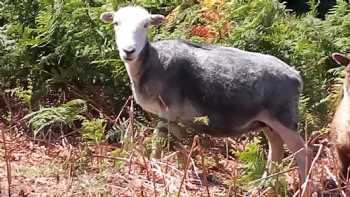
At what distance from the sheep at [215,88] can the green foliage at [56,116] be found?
A: 0.67 metres

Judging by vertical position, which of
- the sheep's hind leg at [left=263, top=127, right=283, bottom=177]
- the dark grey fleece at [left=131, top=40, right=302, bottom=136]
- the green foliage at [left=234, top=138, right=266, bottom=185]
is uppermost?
the dark grey fleece at [left=131, top=40, right=302, bottom=136]

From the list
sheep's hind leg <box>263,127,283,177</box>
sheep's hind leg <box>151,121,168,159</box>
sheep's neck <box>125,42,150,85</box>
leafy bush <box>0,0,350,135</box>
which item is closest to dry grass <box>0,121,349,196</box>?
sheep's hind leg <box>151,121,168,159</box>

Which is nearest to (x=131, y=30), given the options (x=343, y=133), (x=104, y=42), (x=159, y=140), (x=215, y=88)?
(x=215, y=88)

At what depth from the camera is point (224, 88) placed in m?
6.77

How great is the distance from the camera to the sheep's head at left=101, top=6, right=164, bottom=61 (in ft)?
21.9

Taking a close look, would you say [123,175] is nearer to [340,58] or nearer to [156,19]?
[156,19]

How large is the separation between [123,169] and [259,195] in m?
1.21

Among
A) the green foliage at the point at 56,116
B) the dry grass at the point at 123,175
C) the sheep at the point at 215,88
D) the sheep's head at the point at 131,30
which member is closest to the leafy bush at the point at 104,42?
the green foliage at the point at 56,116

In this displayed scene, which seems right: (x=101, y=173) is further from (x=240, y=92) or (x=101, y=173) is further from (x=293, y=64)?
(x=293, y=64)

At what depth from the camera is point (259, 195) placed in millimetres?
5133

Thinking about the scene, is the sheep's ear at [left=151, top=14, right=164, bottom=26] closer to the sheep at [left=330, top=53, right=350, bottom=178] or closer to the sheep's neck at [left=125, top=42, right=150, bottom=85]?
the sheep's neck at [left=125, top=42, right=150, bottom=85]

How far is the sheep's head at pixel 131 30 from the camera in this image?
21.9ft

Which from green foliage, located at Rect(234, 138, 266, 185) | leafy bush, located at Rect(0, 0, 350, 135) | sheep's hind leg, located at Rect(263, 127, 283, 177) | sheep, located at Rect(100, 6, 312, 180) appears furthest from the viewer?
leafy bush, located at Rect(0, 0, 350, 135)

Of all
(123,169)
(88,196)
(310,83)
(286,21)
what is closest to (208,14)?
(286,21)
